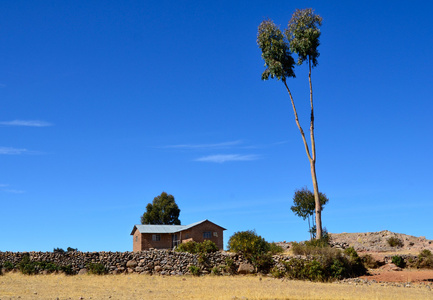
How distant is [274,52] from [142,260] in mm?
20439

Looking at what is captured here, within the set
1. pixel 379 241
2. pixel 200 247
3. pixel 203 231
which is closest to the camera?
pixel 200 247

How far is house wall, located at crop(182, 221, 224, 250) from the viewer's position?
2012 inches

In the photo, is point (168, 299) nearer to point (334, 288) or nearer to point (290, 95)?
point (334, 288)

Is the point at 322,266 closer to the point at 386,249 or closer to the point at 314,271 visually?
the point at 314,271

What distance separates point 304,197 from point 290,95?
1855cm

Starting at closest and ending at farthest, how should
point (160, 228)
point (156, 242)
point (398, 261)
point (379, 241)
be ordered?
point (398, 261) → point (379, 241) → point (156, 242) → point (160, 228)

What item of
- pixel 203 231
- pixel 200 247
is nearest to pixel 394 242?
pixel 203 231

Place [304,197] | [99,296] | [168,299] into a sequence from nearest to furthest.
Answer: [168,299] → [99,296] → [304,197]

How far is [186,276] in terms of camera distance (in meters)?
28.0

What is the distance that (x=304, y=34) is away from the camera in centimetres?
3681

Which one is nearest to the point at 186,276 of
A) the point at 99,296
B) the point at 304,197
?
the point at 99,296

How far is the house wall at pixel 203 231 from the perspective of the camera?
5109cm

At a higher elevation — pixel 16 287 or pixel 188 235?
pixel 188 235

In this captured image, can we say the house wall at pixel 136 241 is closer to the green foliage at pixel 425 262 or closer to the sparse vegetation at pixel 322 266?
the sparse vegetation at pixel 322 266
